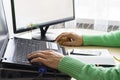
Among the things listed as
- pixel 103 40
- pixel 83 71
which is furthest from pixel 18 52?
pixel 103 40

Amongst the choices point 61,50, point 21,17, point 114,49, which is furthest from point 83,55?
point 21,17

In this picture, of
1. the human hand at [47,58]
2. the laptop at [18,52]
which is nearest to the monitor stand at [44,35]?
the laptop at [18,52]

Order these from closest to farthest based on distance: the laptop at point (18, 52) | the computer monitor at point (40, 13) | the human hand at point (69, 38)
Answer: the laptop at point (18, 52) < the computer monitor at point (40, 13) < the human hand at point (69, 38)

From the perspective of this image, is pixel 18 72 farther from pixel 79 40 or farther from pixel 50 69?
pixel 79 40

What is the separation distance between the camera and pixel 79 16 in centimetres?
175

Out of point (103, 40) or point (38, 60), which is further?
point (103, 40)

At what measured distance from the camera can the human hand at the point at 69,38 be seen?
125 centimetres

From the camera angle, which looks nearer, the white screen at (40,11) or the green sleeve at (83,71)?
the green sleeve at (83,71)

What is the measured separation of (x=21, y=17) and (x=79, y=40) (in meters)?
0.35

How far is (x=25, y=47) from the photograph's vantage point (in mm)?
994

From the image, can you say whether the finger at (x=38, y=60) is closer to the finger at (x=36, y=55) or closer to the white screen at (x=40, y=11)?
the finger at (x=36, y=55)

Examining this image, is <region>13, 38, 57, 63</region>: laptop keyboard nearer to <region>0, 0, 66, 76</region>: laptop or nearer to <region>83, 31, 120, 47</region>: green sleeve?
<region>0, 0, 66, 76</region>: laptop

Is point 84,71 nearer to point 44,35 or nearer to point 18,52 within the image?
point 18,52

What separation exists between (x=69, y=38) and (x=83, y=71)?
0.48 meters
